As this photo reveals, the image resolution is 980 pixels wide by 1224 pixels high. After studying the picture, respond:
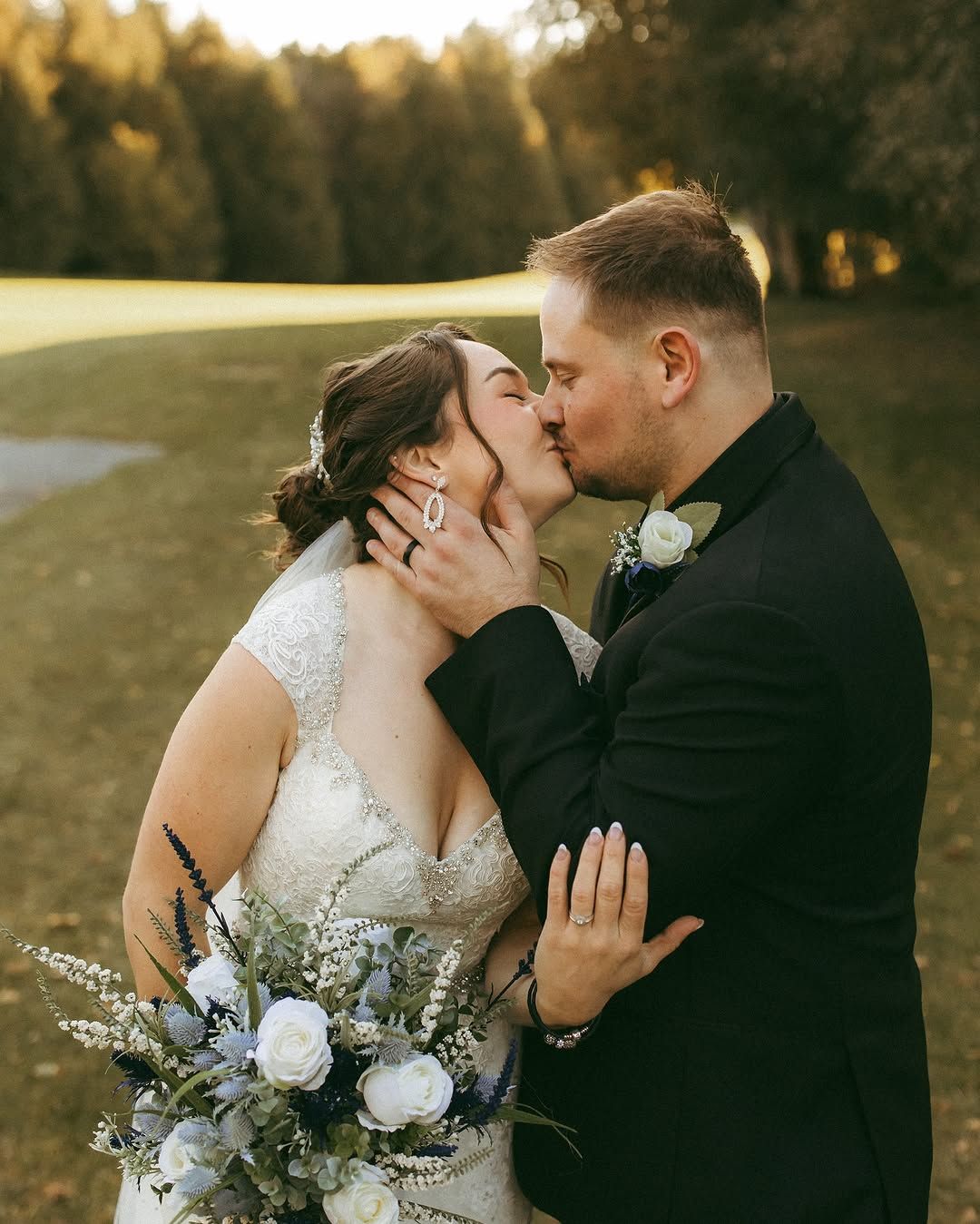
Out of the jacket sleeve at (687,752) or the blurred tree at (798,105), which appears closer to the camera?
the jacket sleeve at (687,752)

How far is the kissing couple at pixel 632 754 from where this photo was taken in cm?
236

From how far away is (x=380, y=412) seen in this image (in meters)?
3.04

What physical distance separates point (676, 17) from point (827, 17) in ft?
16.2

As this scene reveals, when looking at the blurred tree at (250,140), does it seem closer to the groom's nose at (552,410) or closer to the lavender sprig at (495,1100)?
the groom's nose at (552,410)

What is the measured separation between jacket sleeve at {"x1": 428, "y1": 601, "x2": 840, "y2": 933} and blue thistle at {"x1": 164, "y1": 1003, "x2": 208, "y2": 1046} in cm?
69

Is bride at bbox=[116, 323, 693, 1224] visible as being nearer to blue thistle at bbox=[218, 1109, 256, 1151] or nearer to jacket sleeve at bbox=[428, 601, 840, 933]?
jacket sleeve at bbox=[428, 601, 840, 933]

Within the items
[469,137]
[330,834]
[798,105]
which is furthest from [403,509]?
[469,137]

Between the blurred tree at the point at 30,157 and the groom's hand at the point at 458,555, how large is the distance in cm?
3589

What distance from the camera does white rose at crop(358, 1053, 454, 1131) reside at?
2.03 meters

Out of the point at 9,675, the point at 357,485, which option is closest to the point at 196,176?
the point at 9,675

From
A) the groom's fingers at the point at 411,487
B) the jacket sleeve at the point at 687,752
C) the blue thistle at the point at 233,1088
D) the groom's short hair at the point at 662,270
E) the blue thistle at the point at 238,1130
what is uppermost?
the groom's short hair at the point at 662,270

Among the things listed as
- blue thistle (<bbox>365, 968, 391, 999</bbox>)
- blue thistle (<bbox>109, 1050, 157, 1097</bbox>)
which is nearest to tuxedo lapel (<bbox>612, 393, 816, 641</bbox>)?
blue thistle (<bbox>365, 968, 391, 999</bbox>)

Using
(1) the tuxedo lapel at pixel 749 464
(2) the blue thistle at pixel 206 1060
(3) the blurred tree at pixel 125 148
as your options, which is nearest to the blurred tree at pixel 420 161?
(3) the blurred tree at pixel 125 148

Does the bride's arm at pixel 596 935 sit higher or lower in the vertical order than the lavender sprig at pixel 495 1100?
higher
